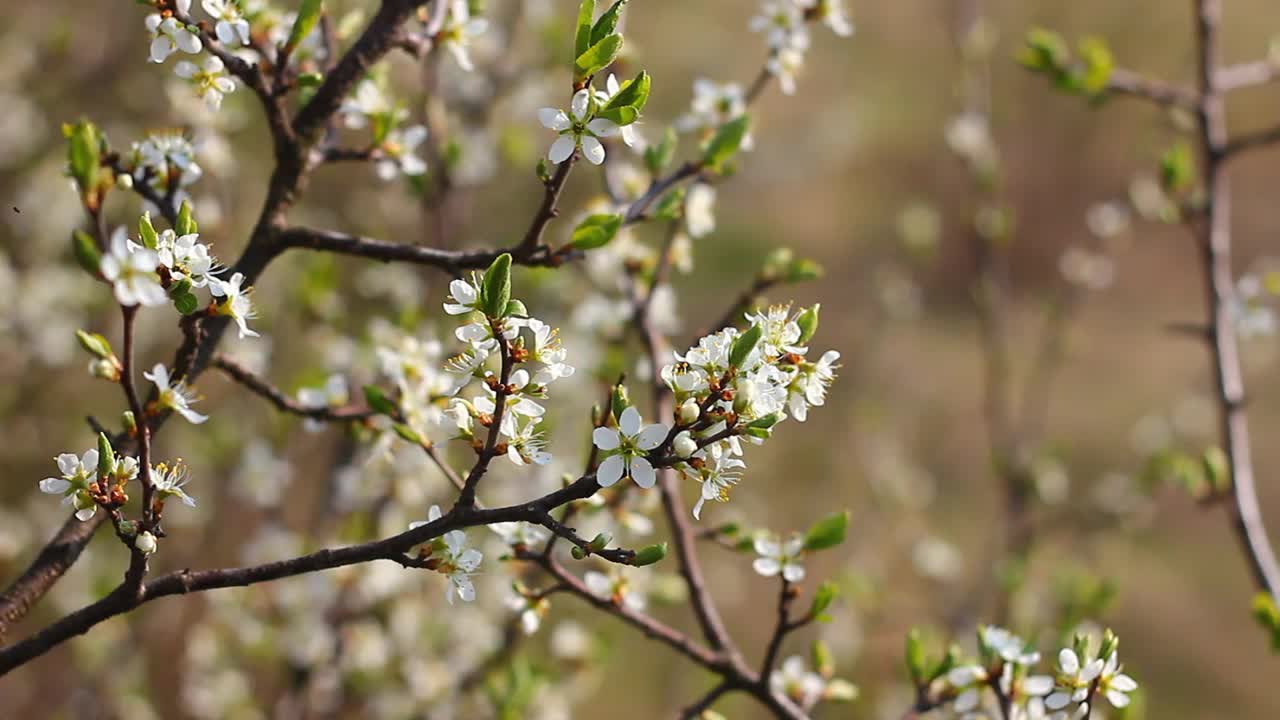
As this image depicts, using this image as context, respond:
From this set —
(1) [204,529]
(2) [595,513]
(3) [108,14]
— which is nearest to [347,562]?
(2) [595,513]

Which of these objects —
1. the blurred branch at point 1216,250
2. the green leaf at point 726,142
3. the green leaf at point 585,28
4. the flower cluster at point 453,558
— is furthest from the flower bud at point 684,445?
the blurred branch at point 1216,250

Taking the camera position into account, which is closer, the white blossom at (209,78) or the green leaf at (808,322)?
the green leaf at (808,322)

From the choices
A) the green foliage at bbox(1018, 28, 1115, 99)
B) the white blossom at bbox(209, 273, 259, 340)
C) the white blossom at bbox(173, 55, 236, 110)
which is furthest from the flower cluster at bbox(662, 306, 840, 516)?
the green foliage at bbox(1018, 28, 1115, 99)

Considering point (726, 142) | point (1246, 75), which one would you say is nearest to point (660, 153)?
point (726, 142)

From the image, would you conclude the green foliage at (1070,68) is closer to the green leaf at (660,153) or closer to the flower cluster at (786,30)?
the flower cluster at (786,30)

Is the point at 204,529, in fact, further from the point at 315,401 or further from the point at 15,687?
the point at 315,401

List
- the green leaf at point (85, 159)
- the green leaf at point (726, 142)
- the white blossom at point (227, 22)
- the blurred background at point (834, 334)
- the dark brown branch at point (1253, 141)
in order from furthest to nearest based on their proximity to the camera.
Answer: the blurred background at point (834, 334)
the dark brown branch at point (1253, 141)
the green leaf at point (726, 142)
the white blossom at point (227, 22)
the green leaf at point (85, 159)

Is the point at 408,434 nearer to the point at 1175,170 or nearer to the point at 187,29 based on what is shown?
the point at 187,29

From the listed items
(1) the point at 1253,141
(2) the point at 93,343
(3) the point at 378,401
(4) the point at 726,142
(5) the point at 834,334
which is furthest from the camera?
(5) the point at 834,334
